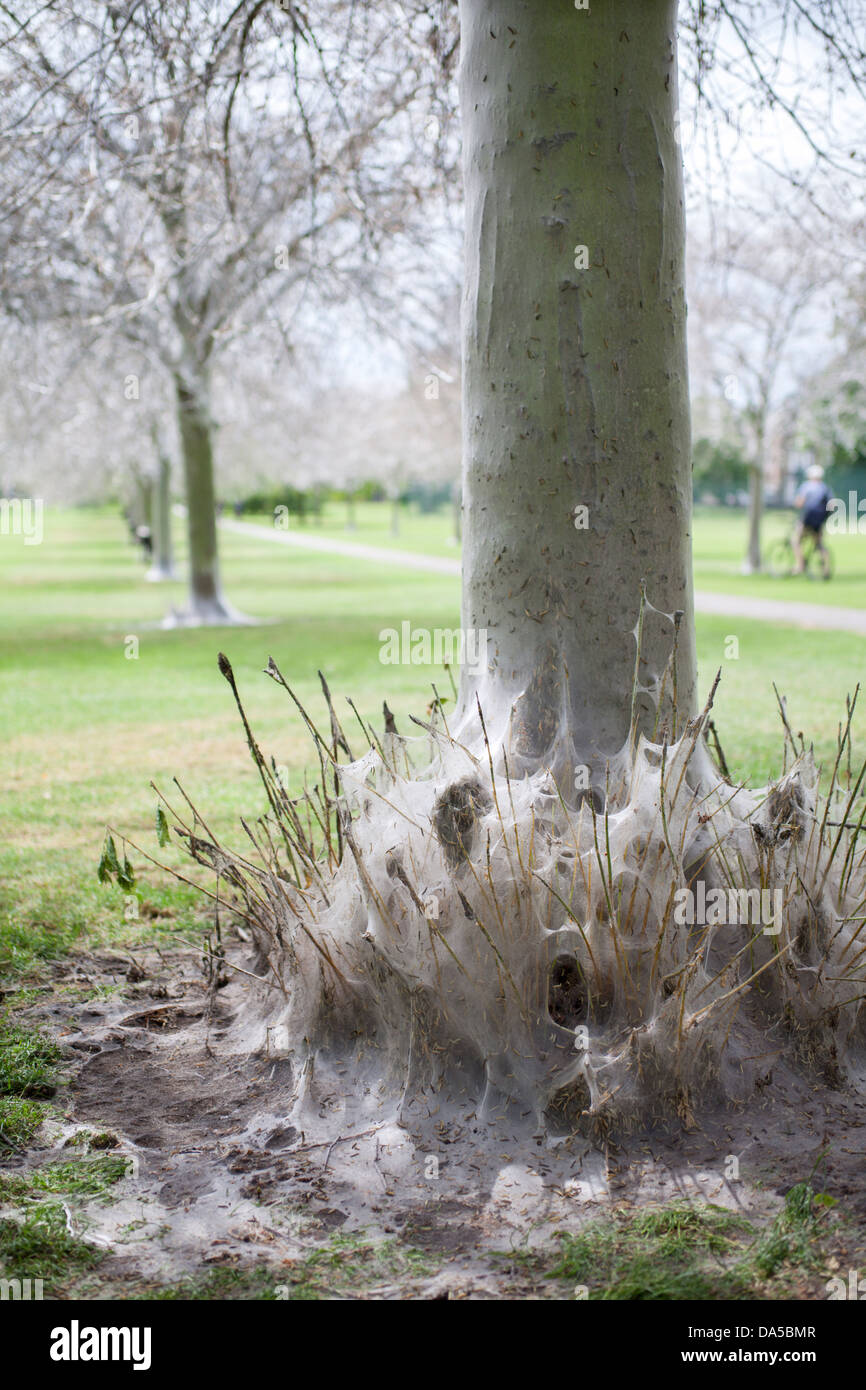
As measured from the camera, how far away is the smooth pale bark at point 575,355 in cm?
311

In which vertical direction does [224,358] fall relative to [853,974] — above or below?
above

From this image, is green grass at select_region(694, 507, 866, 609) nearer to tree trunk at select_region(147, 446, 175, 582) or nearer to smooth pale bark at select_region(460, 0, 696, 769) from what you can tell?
tree trunk at select_region(147, 446, 175, 582)

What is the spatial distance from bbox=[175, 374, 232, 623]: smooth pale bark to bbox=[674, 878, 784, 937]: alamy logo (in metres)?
14.3

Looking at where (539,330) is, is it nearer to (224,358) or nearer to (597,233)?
(597,233)

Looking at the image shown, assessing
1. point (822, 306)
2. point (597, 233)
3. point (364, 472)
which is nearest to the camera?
point (597, 233)

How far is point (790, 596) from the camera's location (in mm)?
19422

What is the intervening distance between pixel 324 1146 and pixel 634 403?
82.2 inches

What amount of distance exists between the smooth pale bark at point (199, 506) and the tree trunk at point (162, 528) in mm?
9026

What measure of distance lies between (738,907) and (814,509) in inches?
749

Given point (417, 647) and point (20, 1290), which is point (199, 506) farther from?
point (20, 1290)

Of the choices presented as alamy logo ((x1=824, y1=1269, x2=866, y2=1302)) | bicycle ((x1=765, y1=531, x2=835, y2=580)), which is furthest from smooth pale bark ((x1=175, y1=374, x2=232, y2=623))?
alamy logo ((x1=824, y1=1269, x2=866, y2=1302))

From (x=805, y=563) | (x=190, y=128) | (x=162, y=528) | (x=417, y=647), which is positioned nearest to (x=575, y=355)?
(x=190, y=128)
